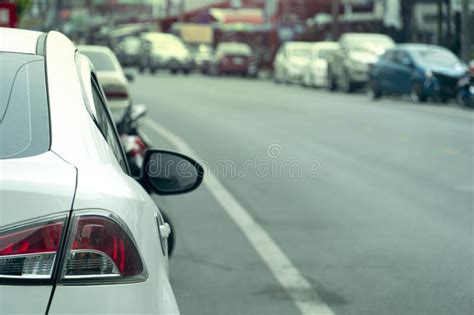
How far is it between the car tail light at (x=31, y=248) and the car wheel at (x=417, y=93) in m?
28.7

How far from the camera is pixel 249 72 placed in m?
55.6

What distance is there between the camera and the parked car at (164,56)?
2158 inches

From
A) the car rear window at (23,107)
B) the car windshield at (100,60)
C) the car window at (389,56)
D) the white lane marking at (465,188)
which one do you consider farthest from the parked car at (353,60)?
the car rear window at (23,107)

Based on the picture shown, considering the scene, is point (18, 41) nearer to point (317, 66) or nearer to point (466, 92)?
point (466, 92)

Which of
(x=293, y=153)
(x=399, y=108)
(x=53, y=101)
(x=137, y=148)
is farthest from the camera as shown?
(x=399, y=108)

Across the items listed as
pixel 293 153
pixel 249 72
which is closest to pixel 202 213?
pixel 293 153

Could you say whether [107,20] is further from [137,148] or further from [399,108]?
[137,148]

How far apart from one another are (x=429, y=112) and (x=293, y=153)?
10.6 metres

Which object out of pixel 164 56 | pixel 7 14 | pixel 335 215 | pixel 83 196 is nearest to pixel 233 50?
pixel 164 56

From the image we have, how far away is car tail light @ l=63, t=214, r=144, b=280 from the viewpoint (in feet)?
9.86

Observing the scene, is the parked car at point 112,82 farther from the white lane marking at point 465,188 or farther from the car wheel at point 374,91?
the car wheel at point 374,91

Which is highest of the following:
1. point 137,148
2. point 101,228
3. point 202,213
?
point 101,228

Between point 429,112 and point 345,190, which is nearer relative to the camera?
point 345,190

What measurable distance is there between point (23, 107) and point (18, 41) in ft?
1.79
